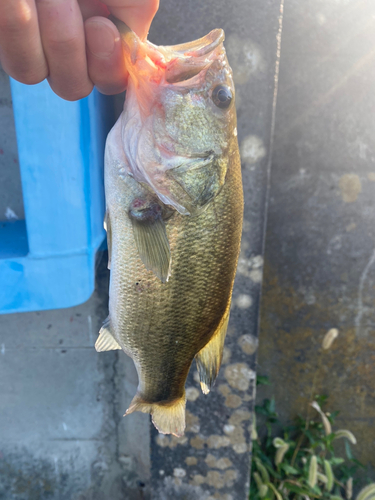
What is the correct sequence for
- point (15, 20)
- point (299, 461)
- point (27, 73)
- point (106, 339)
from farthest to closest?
point (299, 461), point (106, 339), point (27, 73), point (15, 20)

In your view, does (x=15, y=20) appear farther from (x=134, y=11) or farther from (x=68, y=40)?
(x=134, y=11)

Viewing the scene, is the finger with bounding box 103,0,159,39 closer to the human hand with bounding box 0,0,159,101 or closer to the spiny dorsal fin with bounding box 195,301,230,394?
the human hand with bounding box 0,0,159,101

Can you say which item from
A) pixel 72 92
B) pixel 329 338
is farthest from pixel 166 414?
pixel 329 338

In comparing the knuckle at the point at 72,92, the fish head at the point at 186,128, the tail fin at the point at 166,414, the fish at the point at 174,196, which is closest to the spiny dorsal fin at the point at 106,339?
the fish at the point at 174,196

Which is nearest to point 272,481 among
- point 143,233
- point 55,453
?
point 55,453

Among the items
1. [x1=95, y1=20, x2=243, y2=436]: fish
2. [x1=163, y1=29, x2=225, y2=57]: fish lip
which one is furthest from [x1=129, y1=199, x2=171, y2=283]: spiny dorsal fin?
[x1=163, y1=29, x2=225, y2=57]: fish lip

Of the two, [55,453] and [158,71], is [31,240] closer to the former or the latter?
[158,71]
